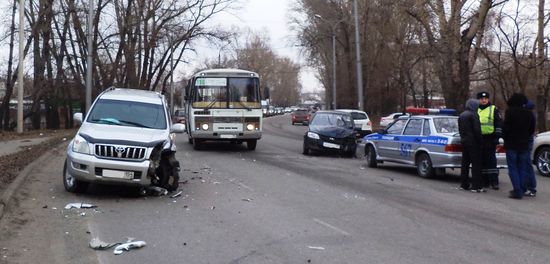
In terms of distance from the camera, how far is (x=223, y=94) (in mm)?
19953

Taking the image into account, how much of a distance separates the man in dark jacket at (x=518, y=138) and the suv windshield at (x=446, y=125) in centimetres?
250

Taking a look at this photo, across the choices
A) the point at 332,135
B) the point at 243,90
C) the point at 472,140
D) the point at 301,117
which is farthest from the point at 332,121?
the point at 301,117

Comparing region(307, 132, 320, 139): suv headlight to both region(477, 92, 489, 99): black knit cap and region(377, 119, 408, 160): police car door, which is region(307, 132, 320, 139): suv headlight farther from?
region(477, 92, 489, 99): black knit cap

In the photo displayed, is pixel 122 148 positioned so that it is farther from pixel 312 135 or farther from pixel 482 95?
pixel 312 135

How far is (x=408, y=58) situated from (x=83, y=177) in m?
42.5

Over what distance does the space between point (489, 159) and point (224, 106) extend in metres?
10.1

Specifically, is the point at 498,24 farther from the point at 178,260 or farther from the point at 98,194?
the point at 178,260

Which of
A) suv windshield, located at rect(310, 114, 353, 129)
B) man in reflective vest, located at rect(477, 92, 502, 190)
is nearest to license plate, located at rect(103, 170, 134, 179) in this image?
man in reflective vest, located at rect(477, 92, 502, 190)

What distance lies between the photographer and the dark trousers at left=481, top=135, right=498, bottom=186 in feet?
39.0

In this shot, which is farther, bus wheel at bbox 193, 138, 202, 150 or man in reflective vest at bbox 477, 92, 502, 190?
bus wheel at bbox 193, 138, 202, 150

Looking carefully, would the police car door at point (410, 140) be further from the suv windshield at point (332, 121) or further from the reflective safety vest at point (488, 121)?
the suv windshield at point (332, 121)

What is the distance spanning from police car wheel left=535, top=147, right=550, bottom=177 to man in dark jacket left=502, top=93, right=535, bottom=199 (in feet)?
14.0

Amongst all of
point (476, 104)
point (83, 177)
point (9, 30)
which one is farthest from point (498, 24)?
point (83, 177)

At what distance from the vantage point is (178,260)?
627 cm
